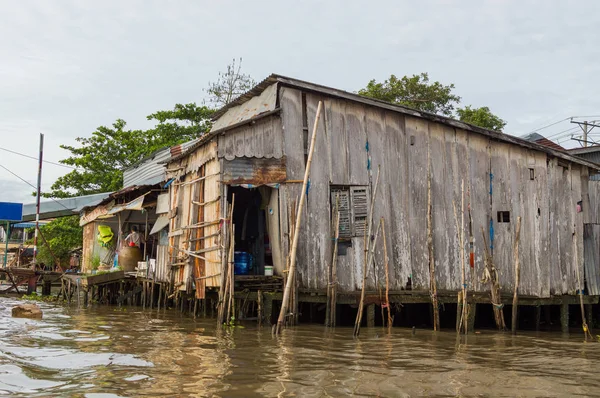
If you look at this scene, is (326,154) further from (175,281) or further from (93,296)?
(93,296)

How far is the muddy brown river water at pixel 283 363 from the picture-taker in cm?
637

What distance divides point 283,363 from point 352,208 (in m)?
5.92

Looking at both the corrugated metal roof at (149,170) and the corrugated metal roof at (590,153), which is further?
the corrugated metal roof at (149,170)

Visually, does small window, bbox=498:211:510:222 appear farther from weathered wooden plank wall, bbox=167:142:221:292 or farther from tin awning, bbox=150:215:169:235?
tin awning, bbox=150:215:169:235

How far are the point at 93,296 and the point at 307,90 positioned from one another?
45.0 feet

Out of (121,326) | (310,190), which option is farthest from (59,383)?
(310,190)

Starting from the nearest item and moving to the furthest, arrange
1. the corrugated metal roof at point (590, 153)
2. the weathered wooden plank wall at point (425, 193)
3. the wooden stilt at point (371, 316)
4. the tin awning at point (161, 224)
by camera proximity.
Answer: the wooden stilt at point (371, 316) → the weathered wooden plank wall at point (425, 193) → the tin awning at point (161, 224) → the corrugated metal roof at point (590, 153)

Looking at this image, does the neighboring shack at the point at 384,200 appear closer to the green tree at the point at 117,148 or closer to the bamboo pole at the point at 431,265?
the bamboo pole at the point at 431,265

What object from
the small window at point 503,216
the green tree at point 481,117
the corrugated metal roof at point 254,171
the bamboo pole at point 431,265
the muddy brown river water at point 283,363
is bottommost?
the muddy brown river water at point 283,363

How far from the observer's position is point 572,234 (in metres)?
14.0

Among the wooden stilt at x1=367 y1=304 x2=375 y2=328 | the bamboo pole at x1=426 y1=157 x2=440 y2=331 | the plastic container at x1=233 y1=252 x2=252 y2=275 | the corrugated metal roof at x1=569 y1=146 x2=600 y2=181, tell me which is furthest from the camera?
the corrugated metal roof at x1=569 y1=146 x2=600 y2=181

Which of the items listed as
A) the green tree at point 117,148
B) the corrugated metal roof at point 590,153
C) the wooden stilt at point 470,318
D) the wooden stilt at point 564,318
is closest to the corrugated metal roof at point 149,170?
the green tree at point 117,148

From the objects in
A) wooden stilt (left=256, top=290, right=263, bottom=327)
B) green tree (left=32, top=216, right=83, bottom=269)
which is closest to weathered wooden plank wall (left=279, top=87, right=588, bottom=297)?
wooden stilt (left=256, top=290, right=263, bottom=327)

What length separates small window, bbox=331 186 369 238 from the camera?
13.2 m
